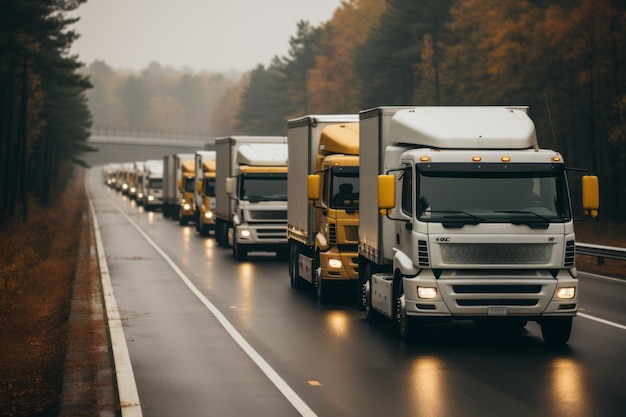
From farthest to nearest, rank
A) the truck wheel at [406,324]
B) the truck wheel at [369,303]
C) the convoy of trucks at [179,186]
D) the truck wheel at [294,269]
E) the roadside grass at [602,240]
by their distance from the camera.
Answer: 1. the convoy of trucks at [179,186]
2. the roadside grass at [602,240]
3. the truck wheel at [294,269]
4. the truck wheel at [369,303]
5. the truck wheel at [406,324]

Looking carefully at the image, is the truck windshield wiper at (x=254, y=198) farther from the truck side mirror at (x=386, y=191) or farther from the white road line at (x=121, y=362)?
the truck side mirror at (x=386, y=191)

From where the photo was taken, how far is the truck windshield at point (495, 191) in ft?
52.4

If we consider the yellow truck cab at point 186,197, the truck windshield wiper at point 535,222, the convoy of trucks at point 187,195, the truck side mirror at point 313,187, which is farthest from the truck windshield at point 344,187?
the yellow truck cab at point 186,197

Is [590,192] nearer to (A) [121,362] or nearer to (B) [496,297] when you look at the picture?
(B) [496,297]

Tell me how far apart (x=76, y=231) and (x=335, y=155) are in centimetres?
3036

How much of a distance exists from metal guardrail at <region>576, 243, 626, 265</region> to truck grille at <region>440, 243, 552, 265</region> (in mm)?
13753

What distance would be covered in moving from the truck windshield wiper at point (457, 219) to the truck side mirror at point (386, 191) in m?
0.54

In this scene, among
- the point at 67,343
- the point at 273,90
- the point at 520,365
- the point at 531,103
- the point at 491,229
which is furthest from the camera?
the point at 273,90

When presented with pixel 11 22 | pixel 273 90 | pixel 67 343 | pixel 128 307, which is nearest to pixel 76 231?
pixel 11 22

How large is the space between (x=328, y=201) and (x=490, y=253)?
6.57m

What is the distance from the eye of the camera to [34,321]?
1961cm

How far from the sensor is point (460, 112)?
1708cm

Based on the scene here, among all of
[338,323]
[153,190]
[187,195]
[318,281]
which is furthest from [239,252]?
[153,190]

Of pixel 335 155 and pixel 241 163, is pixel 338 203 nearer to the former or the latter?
pixel 335 155
